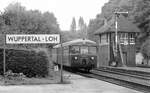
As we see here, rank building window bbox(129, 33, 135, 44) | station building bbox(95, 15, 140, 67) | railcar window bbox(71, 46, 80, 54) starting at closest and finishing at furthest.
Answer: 1. railcar window bbox(71, 46, 80, 54)
2. station building bbox(95, 15, 140, 67)
3. building window bbox(129, 33, 135, 44)

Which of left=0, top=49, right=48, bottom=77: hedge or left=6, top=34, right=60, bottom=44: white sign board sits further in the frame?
left=0, top=49, right=48, bottom=77: hedge

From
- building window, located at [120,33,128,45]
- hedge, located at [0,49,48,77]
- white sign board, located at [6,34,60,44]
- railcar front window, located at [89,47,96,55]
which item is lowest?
hedge, located at [0,49,48,77]

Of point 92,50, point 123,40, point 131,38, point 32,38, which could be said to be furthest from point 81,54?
point 131,38

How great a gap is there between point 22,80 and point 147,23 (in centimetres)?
4157

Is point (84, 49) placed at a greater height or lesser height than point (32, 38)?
lesser

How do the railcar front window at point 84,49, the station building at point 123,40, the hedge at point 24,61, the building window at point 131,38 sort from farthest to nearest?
the building window at point 131,38, the station building at point 123,40, the railcar front window at point 84,49, the hedge at point 24,61

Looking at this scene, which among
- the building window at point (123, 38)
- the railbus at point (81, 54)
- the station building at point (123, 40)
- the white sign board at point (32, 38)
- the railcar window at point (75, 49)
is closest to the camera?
the white sign board at point (32, 38)

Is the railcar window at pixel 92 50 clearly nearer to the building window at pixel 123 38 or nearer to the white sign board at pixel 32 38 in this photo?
the white sign board at pixel 32 38

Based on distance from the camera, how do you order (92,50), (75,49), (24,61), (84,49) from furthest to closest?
(92,50) → (84,49) → (75,49) → (24,61)

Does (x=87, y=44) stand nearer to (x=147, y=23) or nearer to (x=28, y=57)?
(x=28, y=57)

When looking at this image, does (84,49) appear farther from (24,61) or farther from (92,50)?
(24,61)

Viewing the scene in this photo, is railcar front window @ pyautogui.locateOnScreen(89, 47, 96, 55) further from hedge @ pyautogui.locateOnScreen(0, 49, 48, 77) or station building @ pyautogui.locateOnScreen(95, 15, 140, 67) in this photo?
station building @ pyautogui.locateOnScreen(95, 15, 140, 67)

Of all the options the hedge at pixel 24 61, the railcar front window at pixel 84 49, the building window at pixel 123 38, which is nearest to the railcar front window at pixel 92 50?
the railcar front window at pixel 84 49

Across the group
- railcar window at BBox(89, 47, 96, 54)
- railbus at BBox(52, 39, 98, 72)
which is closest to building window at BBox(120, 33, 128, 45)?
railbus at BBox(52, 39, 98, 72)
